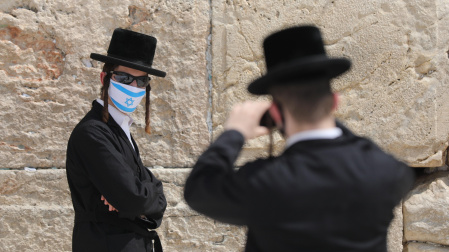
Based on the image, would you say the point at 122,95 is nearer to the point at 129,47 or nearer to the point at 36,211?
the point at 129,47

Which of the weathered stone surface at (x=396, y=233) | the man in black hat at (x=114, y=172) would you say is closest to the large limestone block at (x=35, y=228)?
the man in black hat at (x=114, y=172)

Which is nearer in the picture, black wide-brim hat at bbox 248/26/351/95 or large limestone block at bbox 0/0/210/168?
black wide-brim hat at bbox 248/26/351/95

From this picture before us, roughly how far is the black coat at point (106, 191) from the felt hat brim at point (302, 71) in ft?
3.79

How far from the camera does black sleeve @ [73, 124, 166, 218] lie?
246cm

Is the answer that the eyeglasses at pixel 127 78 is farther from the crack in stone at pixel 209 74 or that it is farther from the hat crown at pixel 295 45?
the hat crown at pixel 295 45

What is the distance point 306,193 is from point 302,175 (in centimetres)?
5

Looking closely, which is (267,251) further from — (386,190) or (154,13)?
(154,13)

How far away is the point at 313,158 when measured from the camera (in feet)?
4.79

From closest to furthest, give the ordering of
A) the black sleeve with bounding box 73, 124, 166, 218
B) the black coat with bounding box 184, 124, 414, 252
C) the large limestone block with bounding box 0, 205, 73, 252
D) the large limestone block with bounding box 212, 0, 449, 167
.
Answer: the black coat with bounding box 184, 124, 414, 252 < the black sleeve with bounding box 73, 124, 166, 218 < the large limestone block with bounding box 0, 205, 73, 252 < the large limestone block with bounding box 212, 0, 449, 167

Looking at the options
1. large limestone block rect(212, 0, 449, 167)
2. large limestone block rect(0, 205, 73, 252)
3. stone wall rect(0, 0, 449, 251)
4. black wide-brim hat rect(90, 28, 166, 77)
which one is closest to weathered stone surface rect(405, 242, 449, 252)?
stone wall rect(0, 0, 449, 251)

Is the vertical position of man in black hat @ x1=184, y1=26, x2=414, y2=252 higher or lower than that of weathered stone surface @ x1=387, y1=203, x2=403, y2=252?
higher

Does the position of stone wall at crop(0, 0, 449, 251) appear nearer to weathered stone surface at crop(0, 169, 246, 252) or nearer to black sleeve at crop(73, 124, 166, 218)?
weathered stone surface at crop(0, 169, 246, 252)

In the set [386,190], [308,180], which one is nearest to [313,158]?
[308,180]

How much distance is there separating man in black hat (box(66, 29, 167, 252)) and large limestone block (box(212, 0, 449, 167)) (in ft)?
3.68
